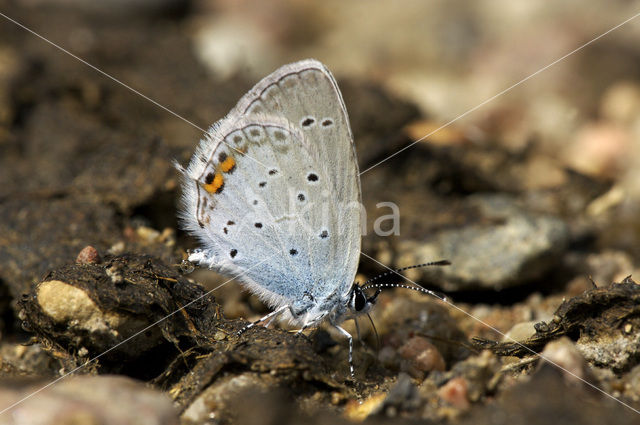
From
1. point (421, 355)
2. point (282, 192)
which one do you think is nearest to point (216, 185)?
point (282, 192)

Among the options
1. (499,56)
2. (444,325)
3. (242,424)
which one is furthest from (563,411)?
(499,56)

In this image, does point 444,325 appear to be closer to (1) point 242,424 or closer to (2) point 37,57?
(1) point 242,424

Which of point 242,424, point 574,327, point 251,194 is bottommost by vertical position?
point 574,327

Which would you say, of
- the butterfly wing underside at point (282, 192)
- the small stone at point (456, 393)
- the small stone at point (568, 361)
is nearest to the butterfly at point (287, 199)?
the butterfly wing underside at point (282, 192)

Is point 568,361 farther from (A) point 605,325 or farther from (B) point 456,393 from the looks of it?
(A) point 605,325

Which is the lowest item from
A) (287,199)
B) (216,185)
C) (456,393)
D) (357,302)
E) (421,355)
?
(421,355)

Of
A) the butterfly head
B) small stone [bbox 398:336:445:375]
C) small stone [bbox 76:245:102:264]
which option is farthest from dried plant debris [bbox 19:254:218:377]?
small stone [bbox 398:336:445:375]
